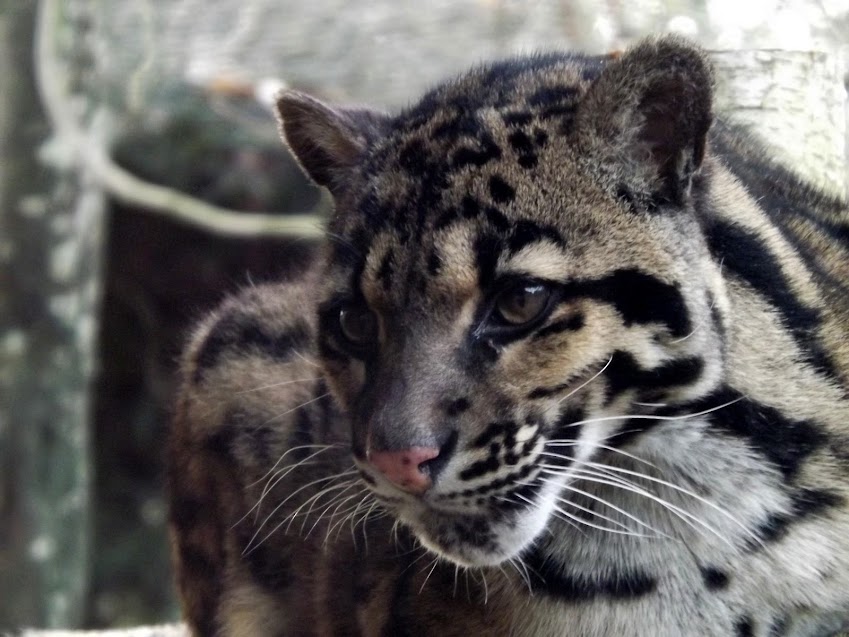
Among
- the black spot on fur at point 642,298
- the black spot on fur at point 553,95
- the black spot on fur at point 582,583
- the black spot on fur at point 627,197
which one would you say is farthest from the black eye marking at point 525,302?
the black spot on fur at point 582,583

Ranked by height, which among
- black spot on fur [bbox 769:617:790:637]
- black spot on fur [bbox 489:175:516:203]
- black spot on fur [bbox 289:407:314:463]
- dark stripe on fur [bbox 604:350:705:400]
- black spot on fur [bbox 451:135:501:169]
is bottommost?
black spot on fur [bbox 769:617:790:637]

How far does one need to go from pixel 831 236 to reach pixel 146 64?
6587 millimetres

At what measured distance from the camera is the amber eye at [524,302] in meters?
3.03

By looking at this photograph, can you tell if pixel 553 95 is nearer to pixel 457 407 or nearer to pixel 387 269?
pixel 387 269

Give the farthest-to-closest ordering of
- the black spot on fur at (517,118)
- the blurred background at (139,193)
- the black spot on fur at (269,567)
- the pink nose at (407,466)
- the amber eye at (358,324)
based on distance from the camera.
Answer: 1. the blurred background at (139,193)
2. the black spot on fur at (269,567)
3. the amber eye at (358,324)
4. the black spot on fur at (517,118)
5. the pink nose at (407,466)

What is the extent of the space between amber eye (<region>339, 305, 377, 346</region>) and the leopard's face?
9 cm

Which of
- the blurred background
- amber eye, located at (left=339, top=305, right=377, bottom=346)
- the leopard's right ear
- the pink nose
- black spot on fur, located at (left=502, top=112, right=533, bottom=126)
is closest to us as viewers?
the pink nose

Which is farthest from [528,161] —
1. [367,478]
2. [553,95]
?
[367,478]

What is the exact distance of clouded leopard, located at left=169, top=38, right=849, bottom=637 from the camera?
3021 mm

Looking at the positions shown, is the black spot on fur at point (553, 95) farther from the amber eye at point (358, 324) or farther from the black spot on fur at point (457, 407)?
the black spot on fur at point (457, 407)

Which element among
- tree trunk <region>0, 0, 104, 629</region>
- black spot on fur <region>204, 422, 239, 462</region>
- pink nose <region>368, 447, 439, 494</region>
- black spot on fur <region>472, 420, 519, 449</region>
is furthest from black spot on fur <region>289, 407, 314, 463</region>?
tree trunk <region>0, 0, 104, 629</region>

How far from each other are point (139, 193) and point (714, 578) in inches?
245

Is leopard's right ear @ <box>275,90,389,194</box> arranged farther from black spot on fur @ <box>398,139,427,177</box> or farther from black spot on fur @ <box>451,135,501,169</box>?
black spot on fur @ <box>451,135,501,169</box>

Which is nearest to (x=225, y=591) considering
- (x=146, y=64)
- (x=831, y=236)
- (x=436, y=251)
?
(x=436, y=251)
